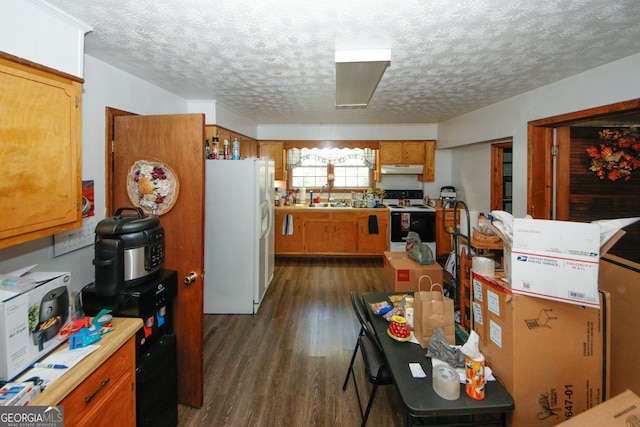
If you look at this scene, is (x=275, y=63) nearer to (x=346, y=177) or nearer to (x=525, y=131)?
(x=525, y=131)

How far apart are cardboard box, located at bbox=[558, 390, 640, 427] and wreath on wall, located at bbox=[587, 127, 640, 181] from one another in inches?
102

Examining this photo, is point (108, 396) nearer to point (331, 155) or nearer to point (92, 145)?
point (92, 145)

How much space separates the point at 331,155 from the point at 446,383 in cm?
492

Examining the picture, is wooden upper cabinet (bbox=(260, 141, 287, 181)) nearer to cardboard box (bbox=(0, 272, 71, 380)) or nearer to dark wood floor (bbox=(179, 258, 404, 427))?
dark wood floor (bbox=(179, 258, 404, 427))

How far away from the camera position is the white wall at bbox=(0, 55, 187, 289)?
1.68 m

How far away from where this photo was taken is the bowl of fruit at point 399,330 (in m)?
1.53

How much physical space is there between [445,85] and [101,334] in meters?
3.29

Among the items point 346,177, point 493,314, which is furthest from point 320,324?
point 346,177

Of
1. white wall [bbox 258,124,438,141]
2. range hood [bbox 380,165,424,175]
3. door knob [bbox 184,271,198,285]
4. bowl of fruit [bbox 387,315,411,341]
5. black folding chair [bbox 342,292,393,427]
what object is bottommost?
black folding chair [bbox 342,292,393,427]

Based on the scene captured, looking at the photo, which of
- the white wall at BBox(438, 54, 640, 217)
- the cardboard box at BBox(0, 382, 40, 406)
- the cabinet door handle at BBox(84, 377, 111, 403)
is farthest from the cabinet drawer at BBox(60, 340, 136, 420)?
the white wall at BBox(438, 54, 640, 217)

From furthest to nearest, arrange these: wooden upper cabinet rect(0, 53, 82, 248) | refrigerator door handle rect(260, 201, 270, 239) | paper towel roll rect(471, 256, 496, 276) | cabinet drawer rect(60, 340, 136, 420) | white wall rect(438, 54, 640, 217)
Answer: refrigerator door handle rect(260, 201, 270, 239) < white wall rect(438, 54, 640, 217) < paper towel roll rect(471, 256, 496, 276) < wooden upper cabinet rect(0, 53, 82, 248) < cabinet drawer rect(60, 340, 136, 420)

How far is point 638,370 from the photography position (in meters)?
1.50

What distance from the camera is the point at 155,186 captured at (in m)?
1.90

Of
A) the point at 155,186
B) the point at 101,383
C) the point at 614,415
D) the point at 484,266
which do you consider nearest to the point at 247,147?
the point at 155,186
